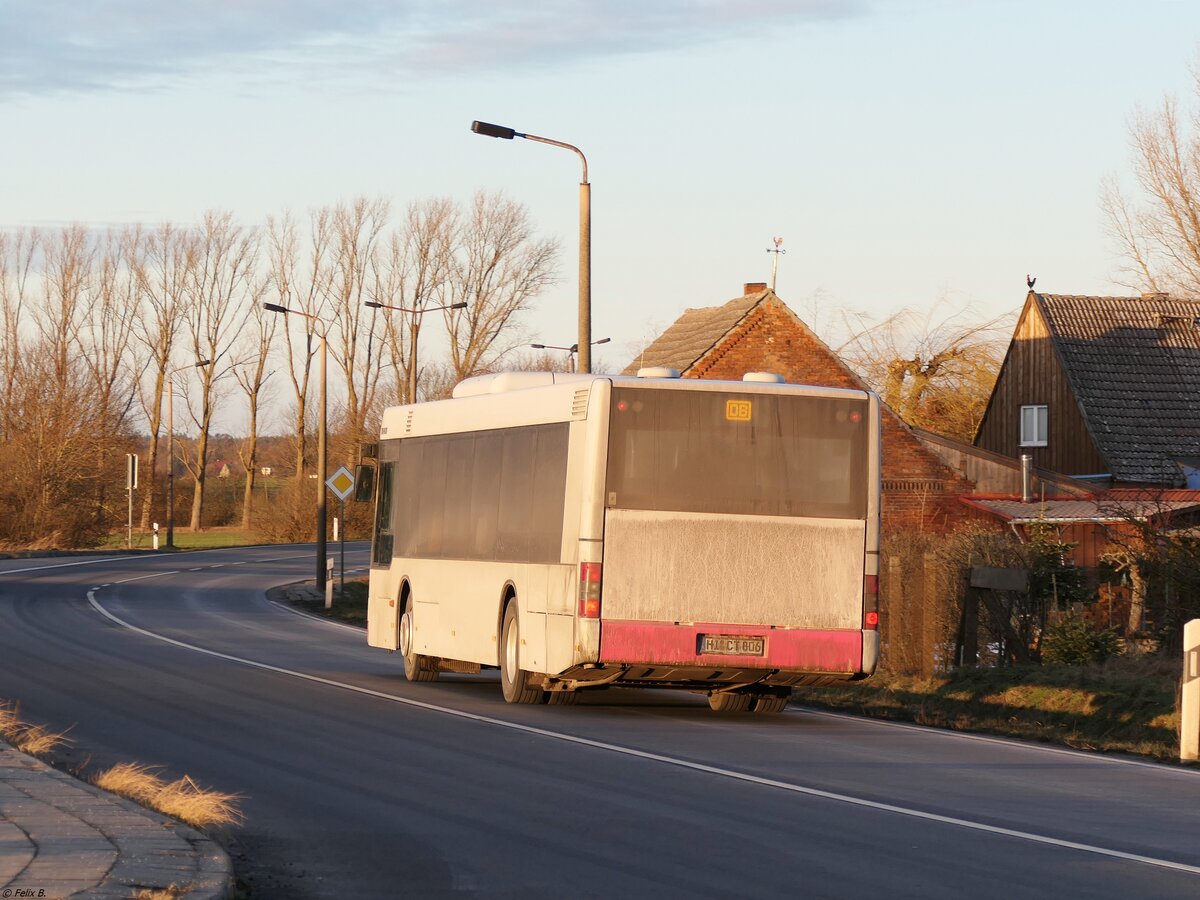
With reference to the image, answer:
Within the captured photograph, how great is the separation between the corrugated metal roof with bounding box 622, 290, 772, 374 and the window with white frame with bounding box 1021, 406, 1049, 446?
8759mm

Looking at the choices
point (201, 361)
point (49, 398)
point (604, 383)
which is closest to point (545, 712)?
point (604, 383)

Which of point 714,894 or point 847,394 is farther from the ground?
point 847,394

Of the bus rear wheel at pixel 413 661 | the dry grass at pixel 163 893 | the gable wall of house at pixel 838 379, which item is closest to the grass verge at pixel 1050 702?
the bus rear wheel at pixel 413 661

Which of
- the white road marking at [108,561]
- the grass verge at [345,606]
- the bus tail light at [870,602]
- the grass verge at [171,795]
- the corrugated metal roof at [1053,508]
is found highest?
the corrugated metal roof at [1053,508]

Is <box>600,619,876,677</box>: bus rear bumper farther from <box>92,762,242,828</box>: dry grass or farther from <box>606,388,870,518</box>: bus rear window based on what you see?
<box>92,762,242,828</box>: dry grass

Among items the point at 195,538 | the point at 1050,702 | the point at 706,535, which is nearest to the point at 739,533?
the point at 706,535

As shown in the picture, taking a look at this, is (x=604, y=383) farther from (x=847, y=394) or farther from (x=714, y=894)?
(x=714, y=894)

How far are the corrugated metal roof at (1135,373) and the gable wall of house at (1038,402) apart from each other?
0.45 m

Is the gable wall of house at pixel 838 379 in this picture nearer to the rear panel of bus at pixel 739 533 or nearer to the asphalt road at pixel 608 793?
the asphalt road at pixel 608 793

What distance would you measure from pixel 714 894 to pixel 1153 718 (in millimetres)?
9382

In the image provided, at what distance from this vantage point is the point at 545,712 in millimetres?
17781

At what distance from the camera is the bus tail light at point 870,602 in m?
17.0

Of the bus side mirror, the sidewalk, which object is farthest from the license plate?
the bus side mirror

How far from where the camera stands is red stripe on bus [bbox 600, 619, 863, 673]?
16672 millimetres
